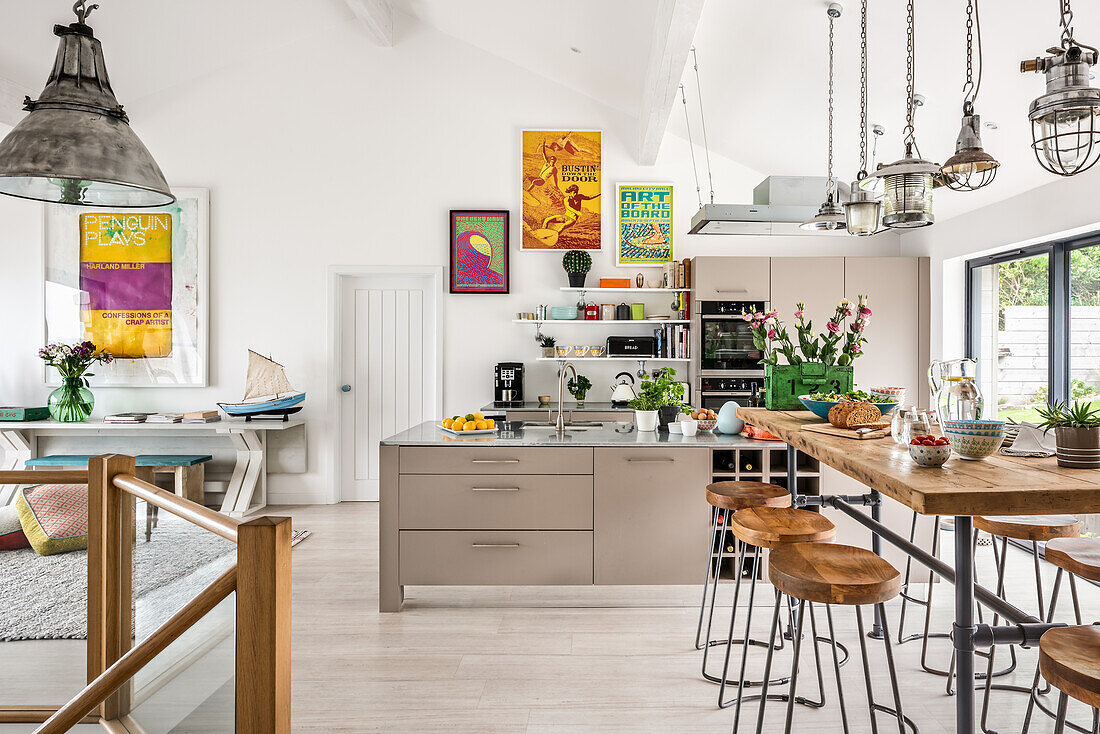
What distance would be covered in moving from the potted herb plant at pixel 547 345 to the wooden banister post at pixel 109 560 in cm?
376

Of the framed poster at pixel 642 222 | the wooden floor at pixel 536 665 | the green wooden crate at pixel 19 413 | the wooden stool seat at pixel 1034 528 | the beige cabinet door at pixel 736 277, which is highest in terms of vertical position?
the framed poster at pixel 642 222

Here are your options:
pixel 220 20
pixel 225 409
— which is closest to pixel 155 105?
pixel 220 20

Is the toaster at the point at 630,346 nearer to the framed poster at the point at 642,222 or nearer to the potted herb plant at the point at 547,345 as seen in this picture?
the potted herb plant at the point at 547,345

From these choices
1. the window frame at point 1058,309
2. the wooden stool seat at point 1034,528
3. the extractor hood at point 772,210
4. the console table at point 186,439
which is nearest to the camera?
the wooden stool seat at point 1034,528

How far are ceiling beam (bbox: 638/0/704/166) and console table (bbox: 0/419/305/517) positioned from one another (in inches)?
140

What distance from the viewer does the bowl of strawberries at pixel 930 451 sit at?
1.50 meters

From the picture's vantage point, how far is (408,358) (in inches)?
228

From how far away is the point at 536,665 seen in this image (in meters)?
2.67

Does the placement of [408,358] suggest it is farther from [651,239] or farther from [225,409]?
[651,239]

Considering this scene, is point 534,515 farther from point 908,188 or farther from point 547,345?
point 547,345

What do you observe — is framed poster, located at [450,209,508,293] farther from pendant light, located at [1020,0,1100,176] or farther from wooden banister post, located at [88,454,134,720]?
pendant light, located at [1020,0,1100,176]

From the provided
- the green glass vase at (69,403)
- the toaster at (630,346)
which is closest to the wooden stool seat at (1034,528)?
the toaster at (630,346)

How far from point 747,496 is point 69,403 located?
5.38 metres

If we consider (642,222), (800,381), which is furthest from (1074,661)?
(642,222)
